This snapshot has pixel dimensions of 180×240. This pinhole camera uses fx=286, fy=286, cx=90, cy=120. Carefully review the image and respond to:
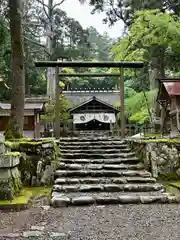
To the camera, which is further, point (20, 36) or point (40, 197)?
point (20, 36)

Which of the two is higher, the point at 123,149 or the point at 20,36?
the point at 20,36

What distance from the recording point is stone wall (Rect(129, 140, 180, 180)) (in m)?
6.55

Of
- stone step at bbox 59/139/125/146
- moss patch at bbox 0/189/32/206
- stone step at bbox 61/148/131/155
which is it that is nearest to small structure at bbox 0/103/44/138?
stone step at bbox 59/139/125/146

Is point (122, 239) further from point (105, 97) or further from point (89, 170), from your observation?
point (105, 97)

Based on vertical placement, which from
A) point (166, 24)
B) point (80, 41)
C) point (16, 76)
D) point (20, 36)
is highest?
point (80, 41)

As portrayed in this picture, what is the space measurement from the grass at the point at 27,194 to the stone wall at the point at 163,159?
2.39 metres

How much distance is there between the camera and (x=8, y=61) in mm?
17766

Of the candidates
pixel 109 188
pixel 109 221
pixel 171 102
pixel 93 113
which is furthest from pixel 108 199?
pixel 93 113

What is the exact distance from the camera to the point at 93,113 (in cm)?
2083

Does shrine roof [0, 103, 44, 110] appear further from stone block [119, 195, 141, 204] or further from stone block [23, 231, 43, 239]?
stone block [23, 231, 43, 239]

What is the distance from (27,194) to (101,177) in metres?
1.68

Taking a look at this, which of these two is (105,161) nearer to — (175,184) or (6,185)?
(175,184)

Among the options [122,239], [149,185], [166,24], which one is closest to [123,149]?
[149,185]

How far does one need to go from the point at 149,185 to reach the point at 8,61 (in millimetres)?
14508
